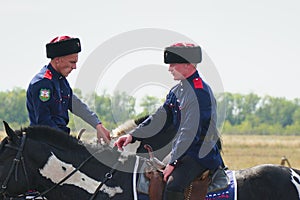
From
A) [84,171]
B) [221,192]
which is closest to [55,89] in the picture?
[84,171]

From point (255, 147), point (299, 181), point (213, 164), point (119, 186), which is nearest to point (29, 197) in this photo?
point (119, 186)

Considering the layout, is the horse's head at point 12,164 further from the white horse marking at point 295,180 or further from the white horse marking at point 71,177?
the white horse marking at point 295,180

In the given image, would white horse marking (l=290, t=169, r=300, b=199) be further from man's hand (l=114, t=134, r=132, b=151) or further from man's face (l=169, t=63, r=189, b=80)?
man's hand (l=114, t=134, r=132, b=151)

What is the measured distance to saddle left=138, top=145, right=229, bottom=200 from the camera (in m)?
8.50

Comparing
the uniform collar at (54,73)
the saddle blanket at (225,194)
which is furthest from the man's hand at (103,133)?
the saddle blanket at (225,194)

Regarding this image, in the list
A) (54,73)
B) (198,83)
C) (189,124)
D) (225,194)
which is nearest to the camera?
(189,124)

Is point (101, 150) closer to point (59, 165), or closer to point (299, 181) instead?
point (59, 165)

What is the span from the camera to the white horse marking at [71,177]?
28.0ft

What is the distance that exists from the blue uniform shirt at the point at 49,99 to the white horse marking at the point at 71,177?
0.83m

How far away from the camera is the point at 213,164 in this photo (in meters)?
8.70

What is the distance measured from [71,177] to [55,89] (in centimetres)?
144

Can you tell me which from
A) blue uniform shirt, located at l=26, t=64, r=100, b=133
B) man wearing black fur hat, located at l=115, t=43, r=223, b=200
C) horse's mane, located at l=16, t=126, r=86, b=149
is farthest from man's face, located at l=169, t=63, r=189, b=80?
blue uniform shirt, located at l=26, t=64, r=100, b=133

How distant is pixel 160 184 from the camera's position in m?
8.51

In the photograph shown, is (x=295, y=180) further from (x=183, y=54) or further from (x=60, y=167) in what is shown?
(x=60, y=167)
